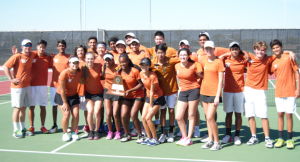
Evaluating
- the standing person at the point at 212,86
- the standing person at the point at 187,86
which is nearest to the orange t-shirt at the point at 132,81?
the standing person at the point at 187,86

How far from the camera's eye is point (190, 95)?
5535mm

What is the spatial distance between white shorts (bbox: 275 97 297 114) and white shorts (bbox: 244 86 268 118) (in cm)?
26

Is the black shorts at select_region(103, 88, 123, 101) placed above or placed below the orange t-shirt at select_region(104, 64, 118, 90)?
below

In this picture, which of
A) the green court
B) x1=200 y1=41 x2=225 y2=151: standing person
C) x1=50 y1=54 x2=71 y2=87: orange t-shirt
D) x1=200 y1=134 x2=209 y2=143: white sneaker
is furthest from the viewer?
x1=50 y1=54 x2=71 y2=87: orange t-shirt

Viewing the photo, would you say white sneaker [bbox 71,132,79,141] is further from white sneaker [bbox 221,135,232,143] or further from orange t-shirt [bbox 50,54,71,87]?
white sneaker [bbox 221,135,232,143]

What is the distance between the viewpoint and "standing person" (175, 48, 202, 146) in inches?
215

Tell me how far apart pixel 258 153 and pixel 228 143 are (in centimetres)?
74

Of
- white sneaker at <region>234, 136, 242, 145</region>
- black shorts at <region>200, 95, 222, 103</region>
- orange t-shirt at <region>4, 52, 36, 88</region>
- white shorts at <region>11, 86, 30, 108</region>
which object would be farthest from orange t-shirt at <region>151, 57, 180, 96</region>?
white shorts at <region>11, 86, 30, 108</region>

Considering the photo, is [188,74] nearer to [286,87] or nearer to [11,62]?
[286,87]

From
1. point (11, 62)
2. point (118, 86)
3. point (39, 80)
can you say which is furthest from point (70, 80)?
point (11, 62)

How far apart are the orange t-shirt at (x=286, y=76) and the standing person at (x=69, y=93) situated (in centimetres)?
384

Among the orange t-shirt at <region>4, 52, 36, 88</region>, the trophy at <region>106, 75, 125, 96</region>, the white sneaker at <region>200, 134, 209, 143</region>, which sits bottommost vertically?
the white sneaker at <region>200, 134, 209, 143</region>

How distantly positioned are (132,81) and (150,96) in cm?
53

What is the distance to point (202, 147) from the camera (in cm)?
546
